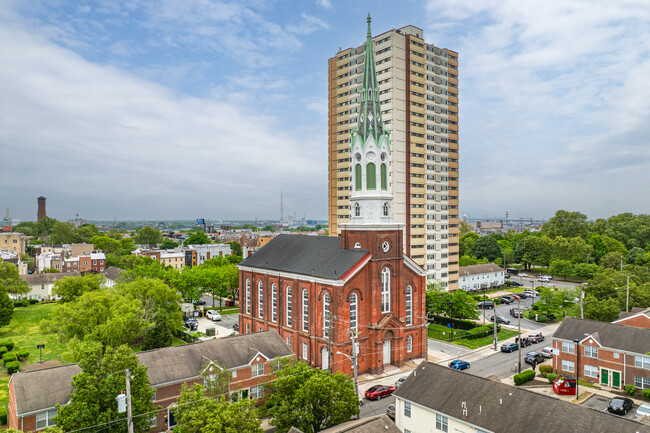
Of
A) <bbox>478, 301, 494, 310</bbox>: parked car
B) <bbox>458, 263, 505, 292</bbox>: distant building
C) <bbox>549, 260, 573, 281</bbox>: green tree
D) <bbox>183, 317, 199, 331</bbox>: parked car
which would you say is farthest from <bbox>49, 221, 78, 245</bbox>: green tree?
<bbox>549, 260, 573, 281</bbox>: green tree

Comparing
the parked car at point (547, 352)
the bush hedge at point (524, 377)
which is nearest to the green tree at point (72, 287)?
the bush hedge at point (524, 377)

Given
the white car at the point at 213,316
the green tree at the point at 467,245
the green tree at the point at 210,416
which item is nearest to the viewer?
the green tree at the point at 210,416

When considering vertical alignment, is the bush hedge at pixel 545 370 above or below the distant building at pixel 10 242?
below

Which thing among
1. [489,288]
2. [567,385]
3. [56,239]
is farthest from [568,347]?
[56,239]

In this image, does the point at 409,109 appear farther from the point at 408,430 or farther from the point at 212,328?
the point at 408,430

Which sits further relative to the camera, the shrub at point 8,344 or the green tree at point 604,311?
the shrub at point 8,344

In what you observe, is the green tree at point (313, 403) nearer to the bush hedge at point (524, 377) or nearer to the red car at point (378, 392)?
the red car at point (378, 392)

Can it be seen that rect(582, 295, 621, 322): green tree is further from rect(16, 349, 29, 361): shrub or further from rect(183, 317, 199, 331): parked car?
rect(16, 349, 29, 361): shrub

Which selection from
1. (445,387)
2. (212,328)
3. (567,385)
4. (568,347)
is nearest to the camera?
(445,387)
